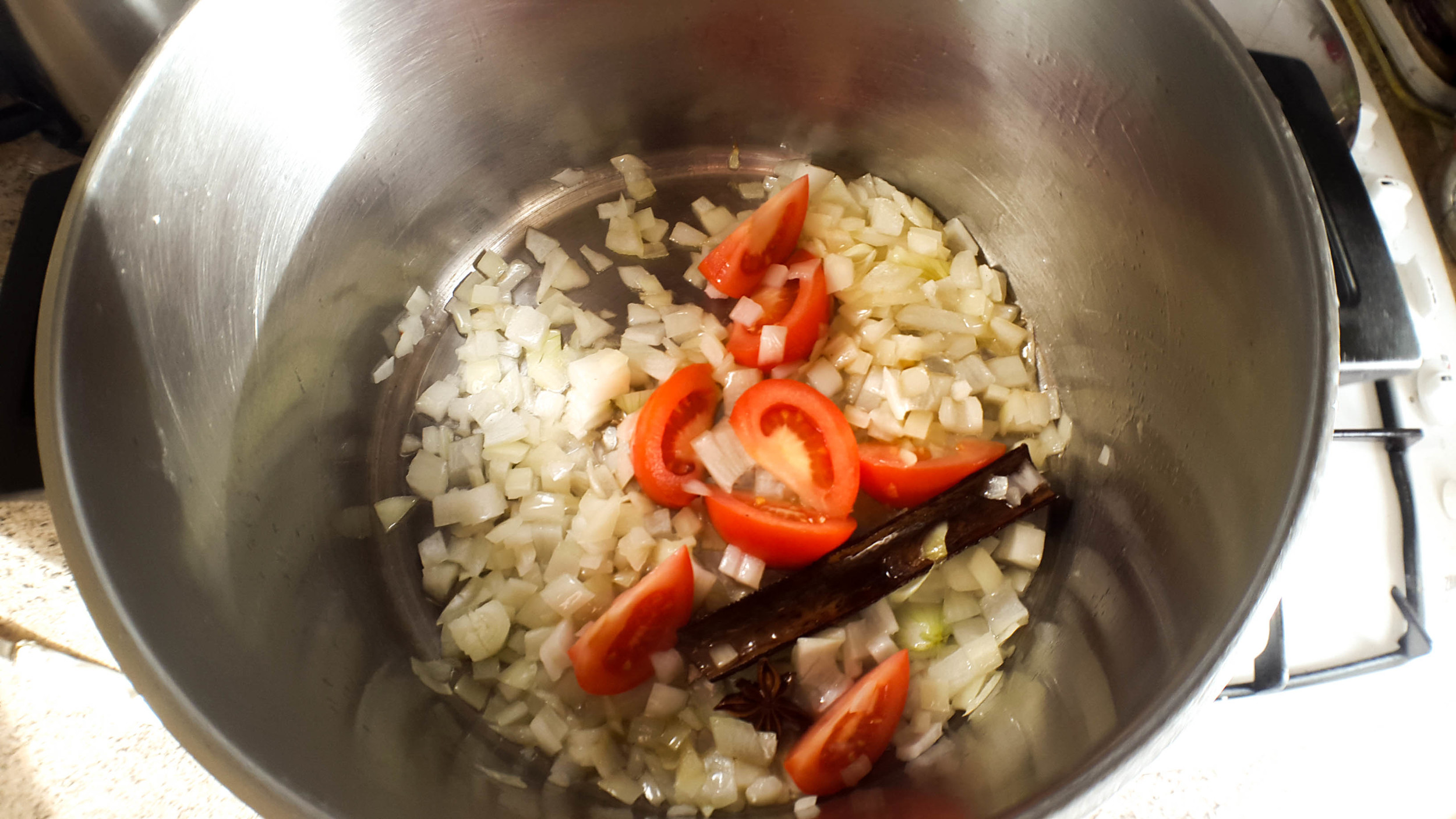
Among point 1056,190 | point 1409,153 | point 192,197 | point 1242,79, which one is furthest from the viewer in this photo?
point 1409,153

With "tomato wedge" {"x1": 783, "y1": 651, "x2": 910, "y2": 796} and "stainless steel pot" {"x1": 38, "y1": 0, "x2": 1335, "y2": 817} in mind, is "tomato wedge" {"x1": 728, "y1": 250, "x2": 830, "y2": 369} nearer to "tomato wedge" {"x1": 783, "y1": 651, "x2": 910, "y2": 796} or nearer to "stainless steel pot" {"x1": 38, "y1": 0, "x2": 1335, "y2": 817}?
"stainless steel pot" {"x1": 38, "y1": 0, "x2": 1335, "y2": 817}

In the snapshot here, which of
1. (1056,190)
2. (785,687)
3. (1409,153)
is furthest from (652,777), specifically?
(1409,153)

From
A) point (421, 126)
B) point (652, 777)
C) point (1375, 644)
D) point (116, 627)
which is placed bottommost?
point (1375, 644)

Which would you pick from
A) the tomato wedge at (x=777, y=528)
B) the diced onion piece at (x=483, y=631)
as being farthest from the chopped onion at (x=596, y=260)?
the diced onion piece at (x=483, y=631)

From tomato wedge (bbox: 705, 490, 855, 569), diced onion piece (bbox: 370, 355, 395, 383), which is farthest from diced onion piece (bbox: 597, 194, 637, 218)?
tomato wedge (bbox: 705, 490, 855, 569)

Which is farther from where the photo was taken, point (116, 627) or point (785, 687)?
point (785, 687)

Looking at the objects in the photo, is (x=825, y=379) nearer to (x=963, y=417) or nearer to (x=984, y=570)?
(x=963, y=417)

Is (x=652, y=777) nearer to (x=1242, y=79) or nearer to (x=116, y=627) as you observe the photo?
(x=116, y=627)
